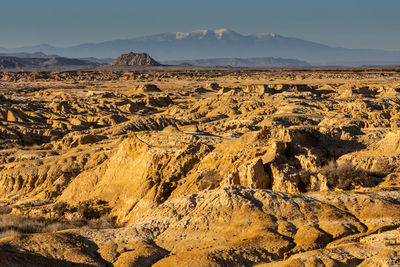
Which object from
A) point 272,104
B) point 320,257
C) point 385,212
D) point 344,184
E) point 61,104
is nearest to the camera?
point 320,257

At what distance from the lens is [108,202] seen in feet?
74.4

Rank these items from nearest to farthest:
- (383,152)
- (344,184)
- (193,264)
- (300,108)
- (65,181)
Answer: (193,264), (344,184), (383,152), (65,181), (300,108)

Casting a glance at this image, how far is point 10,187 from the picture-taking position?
26938mm

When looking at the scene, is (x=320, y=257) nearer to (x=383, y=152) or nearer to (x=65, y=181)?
(x=383, y=152)

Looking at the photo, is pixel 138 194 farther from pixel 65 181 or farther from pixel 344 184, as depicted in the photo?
pixel 344 184

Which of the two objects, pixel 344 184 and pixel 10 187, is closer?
pixel 344 184

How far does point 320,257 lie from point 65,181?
17.2 meters

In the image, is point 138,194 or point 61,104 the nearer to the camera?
point 138,194

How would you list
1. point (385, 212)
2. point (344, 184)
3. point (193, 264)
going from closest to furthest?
point (193, 264) → point (385, 212) → point (344, 184)

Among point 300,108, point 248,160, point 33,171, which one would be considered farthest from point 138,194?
point 300,108

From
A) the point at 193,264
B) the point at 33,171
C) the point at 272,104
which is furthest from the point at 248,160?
the point at 272,104

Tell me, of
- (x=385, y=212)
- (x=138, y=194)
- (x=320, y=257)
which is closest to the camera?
(x=320, y=257)

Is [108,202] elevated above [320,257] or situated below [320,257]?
below

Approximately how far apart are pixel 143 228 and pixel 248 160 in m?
7.48
